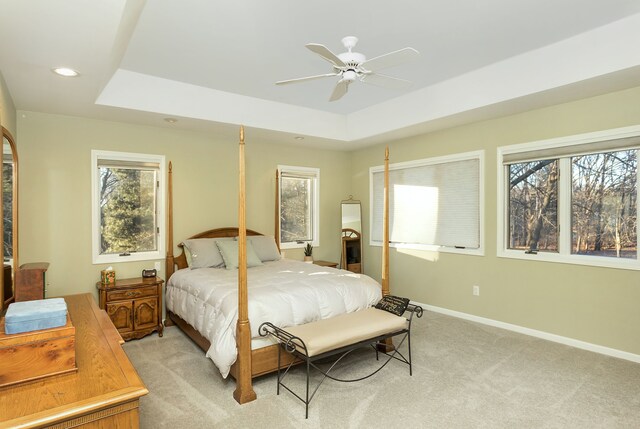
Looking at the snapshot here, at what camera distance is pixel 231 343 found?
2.69 m

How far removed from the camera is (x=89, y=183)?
407 cm

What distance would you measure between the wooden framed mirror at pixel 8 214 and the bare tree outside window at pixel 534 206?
15.5 ft

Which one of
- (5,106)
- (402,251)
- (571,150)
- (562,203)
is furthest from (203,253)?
(571,150)

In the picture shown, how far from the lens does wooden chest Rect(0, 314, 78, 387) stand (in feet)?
4.37

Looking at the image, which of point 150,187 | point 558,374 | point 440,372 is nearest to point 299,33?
point 150,187

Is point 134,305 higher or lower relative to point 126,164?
lower

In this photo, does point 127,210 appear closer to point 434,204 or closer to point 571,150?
point 434,204

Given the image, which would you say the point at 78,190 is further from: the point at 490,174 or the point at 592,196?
the point at 592,196

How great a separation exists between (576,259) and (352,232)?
10.0 ft

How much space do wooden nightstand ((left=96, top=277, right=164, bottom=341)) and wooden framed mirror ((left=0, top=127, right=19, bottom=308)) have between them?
88cm

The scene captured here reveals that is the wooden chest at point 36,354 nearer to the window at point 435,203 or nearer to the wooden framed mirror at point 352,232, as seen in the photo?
the window at point 435,203

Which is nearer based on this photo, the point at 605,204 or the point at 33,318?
the point at 33,318

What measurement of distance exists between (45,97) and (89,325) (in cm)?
242

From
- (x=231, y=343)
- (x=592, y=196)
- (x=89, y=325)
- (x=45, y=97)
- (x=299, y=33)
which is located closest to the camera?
(x=89, y=325)
